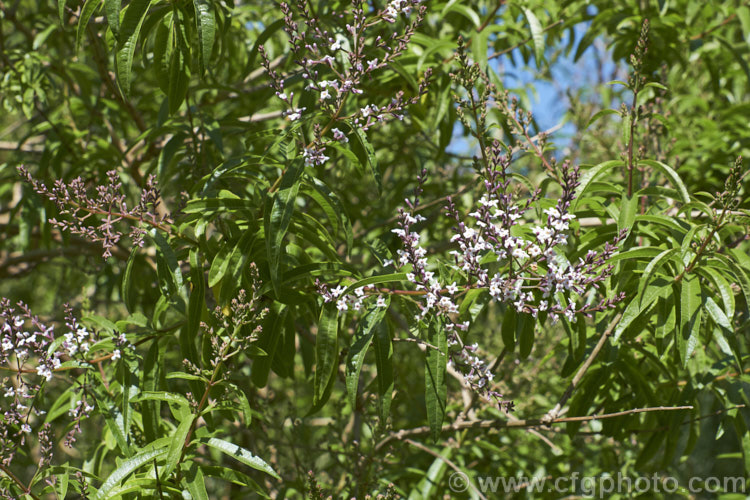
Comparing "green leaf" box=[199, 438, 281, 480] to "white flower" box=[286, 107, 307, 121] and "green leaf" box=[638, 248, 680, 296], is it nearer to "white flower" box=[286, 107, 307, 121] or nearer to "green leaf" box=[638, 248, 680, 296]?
"white flower" box=[286, 107, 307, 121]

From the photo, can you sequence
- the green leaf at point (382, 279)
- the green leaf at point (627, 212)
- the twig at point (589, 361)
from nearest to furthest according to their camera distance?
the green leaf at point (382, 279), the green leaf at point (627, 212), the twig at point (589, 361)

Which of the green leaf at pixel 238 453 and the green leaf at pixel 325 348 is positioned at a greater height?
the green leaf at pixel 325 348

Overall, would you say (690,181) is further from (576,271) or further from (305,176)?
(305,176)

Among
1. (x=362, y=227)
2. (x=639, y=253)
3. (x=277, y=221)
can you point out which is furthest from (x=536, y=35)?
(x=277, y=221)

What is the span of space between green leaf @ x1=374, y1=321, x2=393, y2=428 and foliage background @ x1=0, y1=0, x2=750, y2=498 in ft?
0.19

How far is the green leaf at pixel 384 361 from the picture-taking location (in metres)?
1.59

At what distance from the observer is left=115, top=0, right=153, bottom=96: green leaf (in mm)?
1604

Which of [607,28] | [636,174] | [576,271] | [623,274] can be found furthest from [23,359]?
[607,28]

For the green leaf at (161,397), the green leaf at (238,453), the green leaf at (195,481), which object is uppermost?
the green leaf at (161,397)

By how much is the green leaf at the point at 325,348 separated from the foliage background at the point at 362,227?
35mm

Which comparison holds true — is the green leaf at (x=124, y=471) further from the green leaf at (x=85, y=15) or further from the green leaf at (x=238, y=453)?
the green leaf at (x=85, y=15)

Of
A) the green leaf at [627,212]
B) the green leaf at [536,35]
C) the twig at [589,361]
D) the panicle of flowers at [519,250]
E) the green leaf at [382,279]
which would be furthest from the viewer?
the green leaf at [536,35]

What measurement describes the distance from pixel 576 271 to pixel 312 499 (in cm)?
89

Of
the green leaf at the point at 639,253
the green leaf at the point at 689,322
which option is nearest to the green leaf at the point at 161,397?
the green leaf at the point at 639,253
